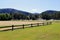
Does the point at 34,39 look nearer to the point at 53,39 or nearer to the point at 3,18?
the point at 53,39

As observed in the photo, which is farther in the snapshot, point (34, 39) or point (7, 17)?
point (7, 17)

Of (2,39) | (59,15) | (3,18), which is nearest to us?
(2,39)

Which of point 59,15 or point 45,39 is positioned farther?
point 59,15

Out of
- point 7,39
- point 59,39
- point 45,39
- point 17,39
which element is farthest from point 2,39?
point 59,39

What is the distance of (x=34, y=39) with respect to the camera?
15.3m

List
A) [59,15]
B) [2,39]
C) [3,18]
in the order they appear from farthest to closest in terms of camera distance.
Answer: [59,15], [3,18], [2,39]

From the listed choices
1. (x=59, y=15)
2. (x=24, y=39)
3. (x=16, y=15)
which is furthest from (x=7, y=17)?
(x=24, y=39)

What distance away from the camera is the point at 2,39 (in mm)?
14695

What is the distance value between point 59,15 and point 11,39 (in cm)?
18279

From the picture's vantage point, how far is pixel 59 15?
192875 millimetres

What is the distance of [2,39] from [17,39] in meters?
1.50

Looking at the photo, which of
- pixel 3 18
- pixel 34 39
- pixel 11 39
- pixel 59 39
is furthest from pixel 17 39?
pixel 3 18

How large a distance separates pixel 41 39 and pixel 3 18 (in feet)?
466

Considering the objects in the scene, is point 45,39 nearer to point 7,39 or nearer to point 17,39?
point 17,39
